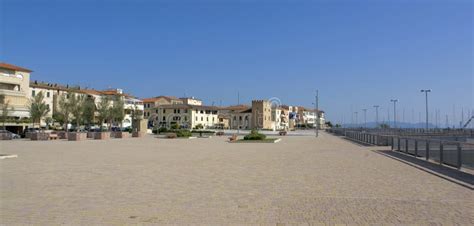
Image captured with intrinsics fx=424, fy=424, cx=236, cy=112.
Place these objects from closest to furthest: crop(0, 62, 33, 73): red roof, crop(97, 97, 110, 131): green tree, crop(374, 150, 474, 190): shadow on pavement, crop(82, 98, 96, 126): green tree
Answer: crop(374, 150, 474, 190): shadow on pavement → crop(82, 98, 96, 126): green tree → crop(97, 97, 110, 131): green tree → crop(0, 62, 33, 73): red roof

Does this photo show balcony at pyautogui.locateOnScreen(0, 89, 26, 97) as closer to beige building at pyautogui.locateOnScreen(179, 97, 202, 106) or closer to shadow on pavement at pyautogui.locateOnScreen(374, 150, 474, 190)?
shadow on pavement at pyautogui.locateOnScreen(374, 150, 474, 190)

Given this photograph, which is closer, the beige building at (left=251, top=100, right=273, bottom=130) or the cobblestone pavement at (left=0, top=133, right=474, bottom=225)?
the cobblestone pavement at (left=0, top=133, right=474, bottom=225)

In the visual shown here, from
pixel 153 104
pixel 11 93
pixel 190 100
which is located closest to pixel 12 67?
pixel 11 93

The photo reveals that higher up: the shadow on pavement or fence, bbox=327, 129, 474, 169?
fence, bbox=327, 129, 474, 169

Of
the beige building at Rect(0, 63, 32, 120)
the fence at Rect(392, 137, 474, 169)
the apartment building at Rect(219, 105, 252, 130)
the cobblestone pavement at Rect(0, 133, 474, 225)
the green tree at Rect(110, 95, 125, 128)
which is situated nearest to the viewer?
the cobblestone pavement at Rect(0, 133, 474, 225)

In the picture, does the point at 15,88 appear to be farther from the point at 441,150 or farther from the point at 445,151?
the point at 445,151

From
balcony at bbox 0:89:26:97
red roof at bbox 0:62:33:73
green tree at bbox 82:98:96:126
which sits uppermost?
red roof at bbox 0:62:33:73

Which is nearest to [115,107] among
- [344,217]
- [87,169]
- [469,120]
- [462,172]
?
[87,169]

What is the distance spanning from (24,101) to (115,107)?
44.8 feet

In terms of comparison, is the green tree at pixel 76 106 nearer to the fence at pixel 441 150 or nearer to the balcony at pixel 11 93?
the balcony at pixel 11 93

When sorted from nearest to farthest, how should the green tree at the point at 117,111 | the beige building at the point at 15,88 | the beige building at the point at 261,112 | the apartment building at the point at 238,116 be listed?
the beige building at the point at 15,88, the green tree at the point at 117,111, the beige building at the point at 261,112, the apartment building at the point at 238,116

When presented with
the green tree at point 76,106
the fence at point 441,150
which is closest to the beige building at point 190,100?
Result: the green tree at point 76,106

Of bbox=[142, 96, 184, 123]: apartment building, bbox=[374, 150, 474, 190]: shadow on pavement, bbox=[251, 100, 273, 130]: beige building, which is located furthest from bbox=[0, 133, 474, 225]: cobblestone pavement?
bbox=[251, 100, 273, 130]: beige building

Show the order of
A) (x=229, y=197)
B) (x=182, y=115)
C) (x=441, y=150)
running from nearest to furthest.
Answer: (x=229, y=197) < (x=441, y=150) < (x=182, y=115)
